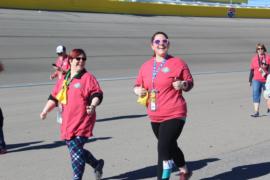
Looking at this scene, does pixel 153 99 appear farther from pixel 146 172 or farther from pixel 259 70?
pixel 259 70

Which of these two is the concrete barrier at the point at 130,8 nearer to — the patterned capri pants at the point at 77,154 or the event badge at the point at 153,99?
the patterned capri pants at the point at 77,154

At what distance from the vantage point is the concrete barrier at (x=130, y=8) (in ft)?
121

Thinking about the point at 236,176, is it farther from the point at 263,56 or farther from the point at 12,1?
the point at 12,1

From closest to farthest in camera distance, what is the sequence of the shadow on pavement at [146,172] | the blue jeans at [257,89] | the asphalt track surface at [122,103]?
the shadow on pavement at [146,172] → the asphalt track surface at [122,103] → the blue jeans at [257,89]

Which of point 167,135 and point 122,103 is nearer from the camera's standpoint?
point 167,135

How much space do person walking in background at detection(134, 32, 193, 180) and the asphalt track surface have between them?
3.72ft

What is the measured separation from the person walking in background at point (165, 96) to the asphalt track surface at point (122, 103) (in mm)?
1135

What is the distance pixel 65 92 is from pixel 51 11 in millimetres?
31812

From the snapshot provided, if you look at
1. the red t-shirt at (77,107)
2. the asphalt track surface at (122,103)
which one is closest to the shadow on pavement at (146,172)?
the asphalt track surface at (122,103)

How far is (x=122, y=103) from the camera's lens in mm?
14016

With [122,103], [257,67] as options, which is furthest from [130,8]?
[257,67]

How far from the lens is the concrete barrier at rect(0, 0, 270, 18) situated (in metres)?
36.8

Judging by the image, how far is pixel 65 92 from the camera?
6230 millimetres

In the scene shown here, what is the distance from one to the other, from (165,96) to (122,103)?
8.05 metres
